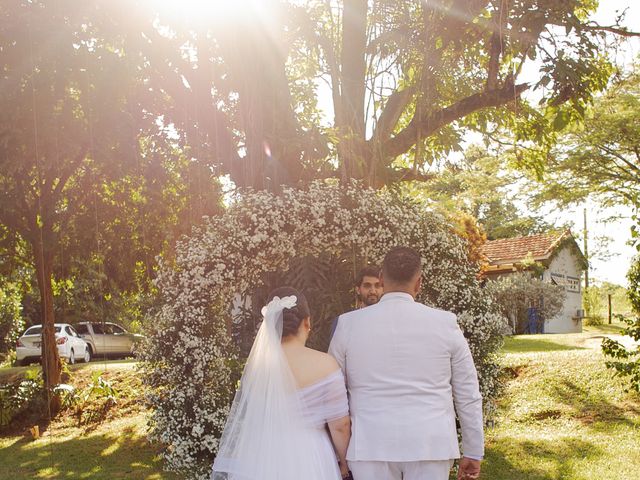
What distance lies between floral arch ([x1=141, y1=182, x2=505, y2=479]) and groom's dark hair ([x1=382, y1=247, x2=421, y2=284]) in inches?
134

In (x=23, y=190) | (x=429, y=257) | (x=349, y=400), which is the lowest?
(x=349, y=400)

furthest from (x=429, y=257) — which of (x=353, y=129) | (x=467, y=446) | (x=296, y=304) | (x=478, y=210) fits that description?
(x=478, y=210)

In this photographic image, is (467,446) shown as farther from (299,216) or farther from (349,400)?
(299,216)

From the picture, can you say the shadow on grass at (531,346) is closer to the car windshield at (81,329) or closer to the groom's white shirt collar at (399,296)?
the groom's white shirt collar at (399,296)

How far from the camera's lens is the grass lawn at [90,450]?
11.1 m

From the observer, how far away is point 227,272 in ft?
25.6

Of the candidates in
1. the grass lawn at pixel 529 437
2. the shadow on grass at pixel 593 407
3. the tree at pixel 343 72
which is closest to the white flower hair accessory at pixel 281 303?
the tree at pixel 343 72

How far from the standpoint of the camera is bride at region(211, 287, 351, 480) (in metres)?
4.69

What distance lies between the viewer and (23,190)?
14953mm

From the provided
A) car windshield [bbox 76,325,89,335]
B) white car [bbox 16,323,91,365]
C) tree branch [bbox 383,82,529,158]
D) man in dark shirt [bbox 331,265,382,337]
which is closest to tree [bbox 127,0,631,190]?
tree branch [bbox 383,82,529,158]

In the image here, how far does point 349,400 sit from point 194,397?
356 centimetres

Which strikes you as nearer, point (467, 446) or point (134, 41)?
point (467, 446)

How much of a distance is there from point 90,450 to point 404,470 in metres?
→ 10.4

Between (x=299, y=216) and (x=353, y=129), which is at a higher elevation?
(x=353, y=129)
